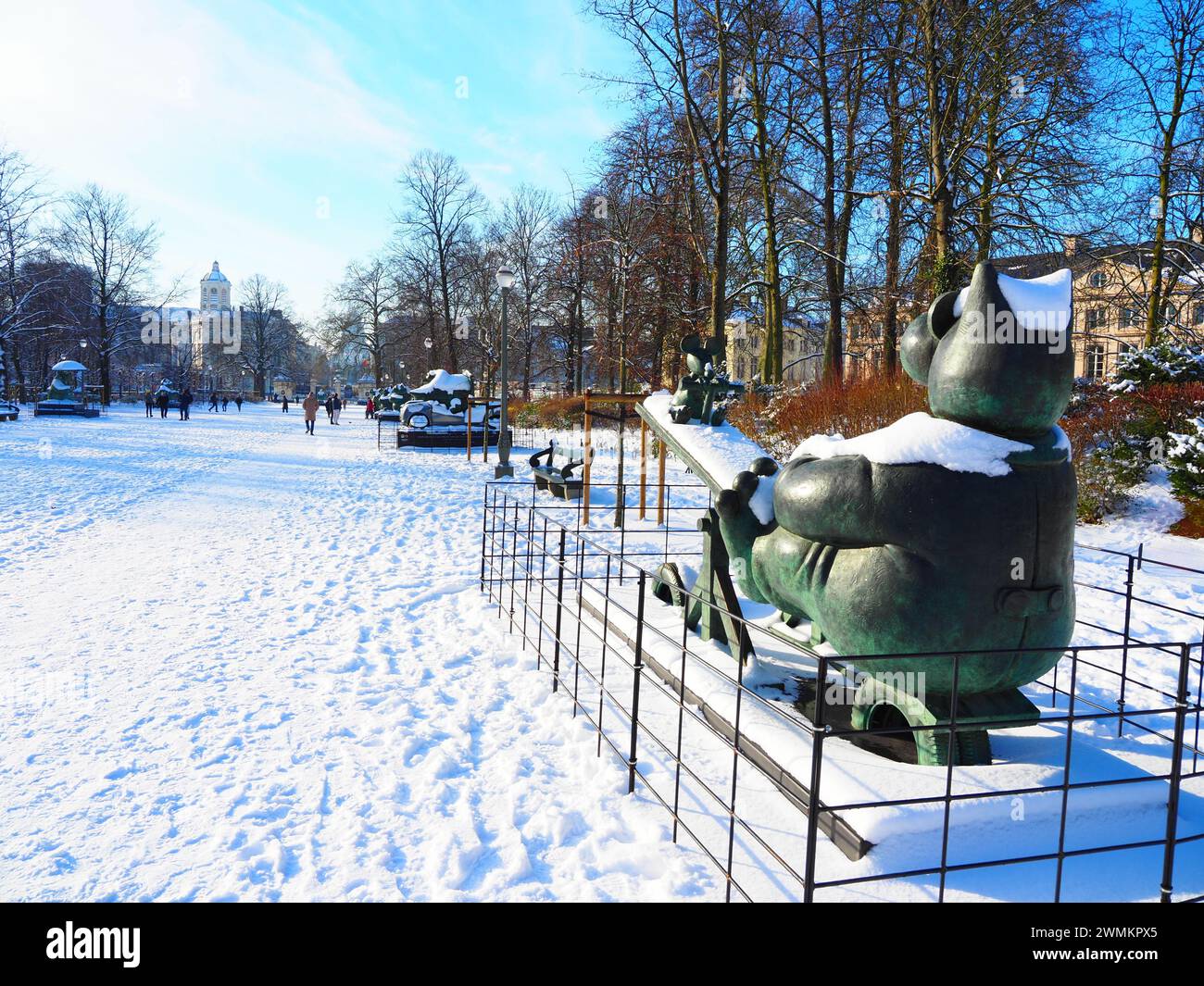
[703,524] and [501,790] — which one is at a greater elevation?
[703,524]

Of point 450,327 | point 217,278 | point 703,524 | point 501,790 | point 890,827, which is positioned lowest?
point 501,790

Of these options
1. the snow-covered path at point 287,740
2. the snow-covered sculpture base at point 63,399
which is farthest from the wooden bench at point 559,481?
the snow-covered sculpture base at point 63,399

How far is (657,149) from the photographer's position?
20.0 metres

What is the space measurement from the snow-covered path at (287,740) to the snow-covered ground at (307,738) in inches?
0.6

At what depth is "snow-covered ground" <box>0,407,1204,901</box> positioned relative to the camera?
3275 mm

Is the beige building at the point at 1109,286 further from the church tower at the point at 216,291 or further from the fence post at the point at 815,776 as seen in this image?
the church tower at the point at 216,291

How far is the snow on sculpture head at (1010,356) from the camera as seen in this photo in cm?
338

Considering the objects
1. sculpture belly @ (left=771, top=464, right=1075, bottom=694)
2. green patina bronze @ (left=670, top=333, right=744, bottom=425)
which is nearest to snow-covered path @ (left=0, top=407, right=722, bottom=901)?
sculpture belly @ (left=771, top=464, right=1075, bottom=694)

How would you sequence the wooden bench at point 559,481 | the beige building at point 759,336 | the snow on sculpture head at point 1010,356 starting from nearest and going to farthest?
the snow on sculpture head at point 1010,356, the wooden bench at point 559,481, the beige building at point 759,336

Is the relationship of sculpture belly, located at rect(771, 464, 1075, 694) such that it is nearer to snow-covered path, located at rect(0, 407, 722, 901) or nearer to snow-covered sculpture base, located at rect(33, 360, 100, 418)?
snow-covered path, located at rect(0, 407, 722, 901)
